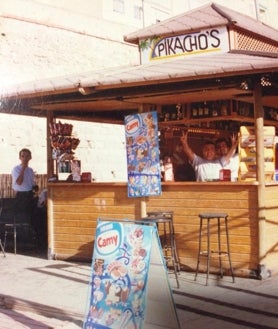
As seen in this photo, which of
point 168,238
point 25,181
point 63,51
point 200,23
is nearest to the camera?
point 168,238

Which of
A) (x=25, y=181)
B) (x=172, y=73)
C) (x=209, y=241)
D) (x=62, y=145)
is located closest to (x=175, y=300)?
(x=209, y=241)

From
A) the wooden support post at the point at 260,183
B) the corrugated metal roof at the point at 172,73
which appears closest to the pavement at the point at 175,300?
the wooden support post at the point at 260,183

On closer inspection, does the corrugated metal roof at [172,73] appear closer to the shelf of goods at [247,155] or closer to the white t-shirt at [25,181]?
the shelf of goods at [247,155]

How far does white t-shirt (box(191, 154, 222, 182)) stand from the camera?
8406mm

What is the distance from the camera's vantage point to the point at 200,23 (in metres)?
10.4

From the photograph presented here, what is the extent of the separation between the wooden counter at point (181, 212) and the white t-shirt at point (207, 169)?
1.53 ft

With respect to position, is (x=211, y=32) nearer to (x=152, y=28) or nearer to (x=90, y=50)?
(x=152, y=28)

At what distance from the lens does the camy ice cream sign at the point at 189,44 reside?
10.2m

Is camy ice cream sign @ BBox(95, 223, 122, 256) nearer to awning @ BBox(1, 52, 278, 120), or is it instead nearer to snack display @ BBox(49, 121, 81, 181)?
awning @ BBox(1, 52, 278, 120)

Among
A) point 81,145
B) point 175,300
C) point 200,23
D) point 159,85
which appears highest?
point 200,23

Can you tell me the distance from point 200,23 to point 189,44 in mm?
440

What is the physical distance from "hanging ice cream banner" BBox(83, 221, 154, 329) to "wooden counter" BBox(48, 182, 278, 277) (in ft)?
10.3

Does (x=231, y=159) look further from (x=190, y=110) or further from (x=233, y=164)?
(x=190, y=110)

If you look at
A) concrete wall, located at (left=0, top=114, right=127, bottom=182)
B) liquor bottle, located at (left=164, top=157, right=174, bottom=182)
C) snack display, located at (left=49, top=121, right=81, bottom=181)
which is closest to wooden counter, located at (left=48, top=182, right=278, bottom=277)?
liquor bottle, located at (left=164, top=157, right=174, bottom=182)
